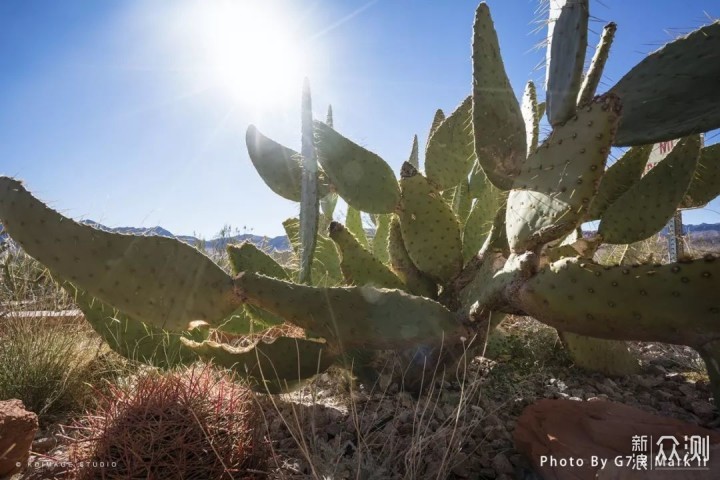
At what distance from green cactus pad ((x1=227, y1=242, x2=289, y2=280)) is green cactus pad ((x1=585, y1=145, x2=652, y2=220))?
187 cm

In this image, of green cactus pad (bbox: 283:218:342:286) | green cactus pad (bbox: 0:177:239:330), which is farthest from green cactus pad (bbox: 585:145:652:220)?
green cactus pad (bbox: 0:177:239:330)

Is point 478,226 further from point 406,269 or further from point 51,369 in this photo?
point 51,369

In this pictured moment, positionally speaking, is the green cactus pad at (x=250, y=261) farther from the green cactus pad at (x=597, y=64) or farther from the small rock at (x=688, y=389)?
the small rock at (x=688, y=389)

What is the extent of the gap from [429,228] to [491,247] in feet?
1.13

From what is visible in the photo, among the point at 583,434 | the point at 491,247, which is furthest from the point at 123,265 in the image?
the point at 583,434

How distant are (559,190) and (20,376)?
9.53 feet

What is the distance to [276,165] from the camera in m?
3.22

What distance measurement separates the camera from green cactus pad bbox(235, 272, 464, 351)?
1901 millimetres

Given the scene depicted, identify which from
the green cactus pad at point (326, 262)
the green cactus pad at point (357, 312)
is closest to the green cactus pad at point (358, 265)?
the green cactus pad at point (357, 312)

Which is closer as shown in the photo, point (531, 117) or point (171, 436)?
point (171, 436)

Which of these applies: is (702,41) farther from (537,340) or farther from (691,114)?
(537,340)

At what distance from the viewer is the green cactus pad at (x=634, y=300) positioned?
4.31 ft

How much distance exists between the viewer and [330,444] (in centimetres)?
183

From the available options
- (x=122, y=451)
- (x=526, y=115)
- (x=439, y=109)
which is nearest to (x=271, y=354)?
(x=122, y=451)
